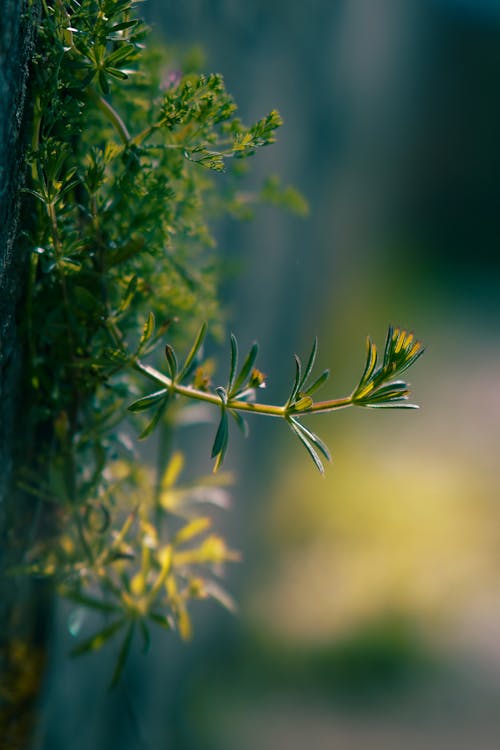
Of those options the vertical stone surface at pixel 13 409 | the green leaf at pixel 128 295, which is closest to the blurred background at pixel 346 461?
the vertical stone surface at pixel 13 409

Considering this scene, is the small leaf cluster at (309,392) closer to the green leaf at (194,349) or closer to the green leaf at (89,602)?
the green leaf at (194,349)

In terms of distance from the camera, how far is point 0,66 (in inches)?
13.4

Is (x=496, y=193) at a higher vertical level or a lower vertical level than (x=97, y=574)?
higher

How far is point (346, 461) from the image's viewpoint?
2.75 metres

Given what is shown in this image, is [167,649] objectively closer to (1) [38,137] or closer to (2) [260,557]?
(2) [260,557]

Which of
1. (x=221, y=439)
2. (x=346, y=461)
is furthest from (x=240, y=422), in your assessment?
(x=346, y=461)

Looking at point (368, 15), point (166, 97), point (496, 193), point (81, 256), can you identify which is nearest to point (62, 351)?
point (81, 256)

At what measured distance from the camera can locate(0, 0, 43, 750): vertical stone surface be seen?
14.1 inches

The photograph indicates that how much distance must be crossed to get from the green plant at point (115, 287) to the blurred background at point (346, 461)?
0.18m

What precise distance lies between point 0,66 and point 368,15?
235 centimetres

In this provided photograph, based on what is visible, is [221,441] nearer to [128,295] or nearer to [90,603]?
[128,295]

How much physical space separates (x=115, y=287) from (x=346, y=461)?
2.36 m

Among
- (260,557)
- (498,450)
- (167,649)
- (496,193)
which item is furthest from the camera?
(496,193)

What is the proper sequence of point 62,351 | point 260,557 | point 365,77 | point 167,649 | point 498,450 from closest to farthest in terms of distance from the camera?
point 62,351 → point 167,649 → point 260,557 → point 365,77 → point 498,450
